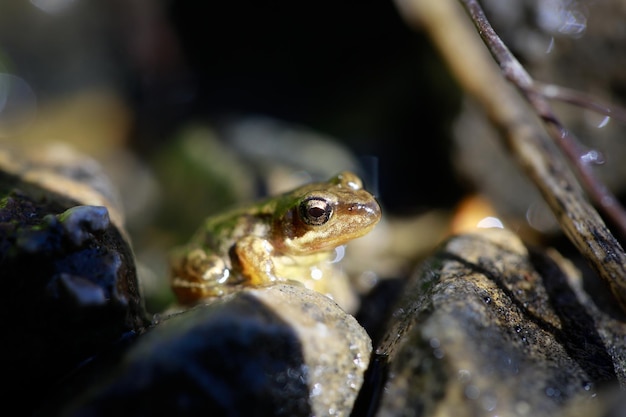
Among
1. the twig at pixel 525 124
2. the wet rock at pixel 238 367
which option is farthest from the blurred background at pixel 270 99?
the wet rock at pixel 238 367

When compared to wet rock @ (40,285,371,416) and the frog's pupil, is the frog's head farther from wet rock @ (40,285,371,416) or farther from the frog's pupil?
wet rock @ (40,285,371,416)

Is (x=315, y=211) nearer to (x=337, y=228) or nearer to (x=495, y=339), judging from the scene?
(x=337, y=228)

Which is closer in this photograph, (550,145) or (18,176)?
(18,176)

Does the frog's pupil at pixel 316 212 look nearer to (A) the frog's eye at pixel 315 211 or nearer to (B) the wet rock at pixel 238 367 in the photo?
(A) the frog's eye at pixel 315 211

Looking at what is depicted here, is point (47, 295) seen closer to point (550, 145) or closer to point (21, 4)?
point (550, 145)

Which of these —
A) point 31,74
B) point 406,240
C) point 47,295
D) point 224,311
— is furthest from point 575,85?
point 31,74

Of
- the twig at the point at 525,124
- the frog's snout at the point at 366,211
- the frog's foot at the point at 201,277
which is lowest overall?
the frog's foot at the point at 201,277
